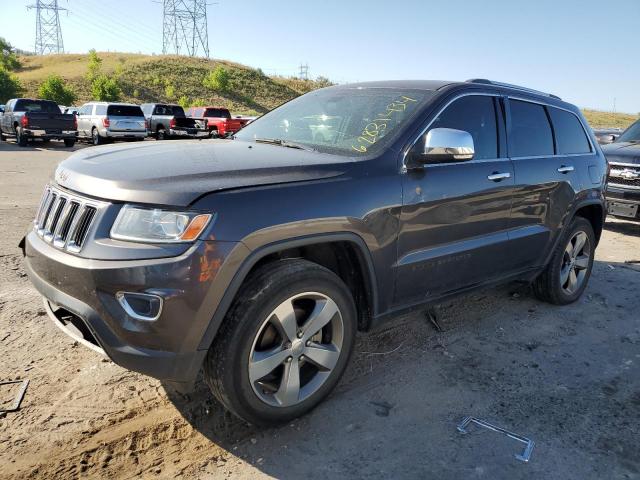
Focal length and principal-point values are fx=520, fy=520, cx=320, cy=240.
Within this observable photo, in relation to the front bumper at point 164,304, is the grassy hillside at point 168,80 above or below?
above

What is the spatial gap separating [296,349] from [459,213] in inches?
56.7

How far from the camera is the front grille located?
7.87 ft

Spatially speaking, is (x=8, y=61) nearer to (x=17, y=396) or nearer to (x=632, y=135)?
(x=632, y=135)

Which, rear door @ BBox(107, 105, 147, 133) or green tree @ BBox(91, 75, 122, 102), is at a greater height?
green tree @ BBox(91, 75, 122, 102)

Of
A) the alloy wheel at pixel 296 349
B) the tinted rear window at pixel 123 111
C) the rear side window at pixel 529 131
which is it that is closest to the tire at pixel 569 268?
the rear side window at pixel 529 131

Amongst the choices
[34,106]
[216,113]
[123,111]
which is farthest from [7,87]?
[123,111]

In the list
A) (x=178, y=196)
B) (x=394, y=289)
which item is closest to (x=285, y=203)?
(x=178, y=196)

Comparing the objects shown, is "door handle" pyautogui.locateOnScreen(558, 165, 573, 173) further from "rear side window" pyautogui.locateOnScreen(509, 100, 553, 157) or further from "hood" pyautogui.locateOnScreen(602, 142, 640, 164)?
"hood" pyautogui.locateOnScreen(602, 142, 640, 164)

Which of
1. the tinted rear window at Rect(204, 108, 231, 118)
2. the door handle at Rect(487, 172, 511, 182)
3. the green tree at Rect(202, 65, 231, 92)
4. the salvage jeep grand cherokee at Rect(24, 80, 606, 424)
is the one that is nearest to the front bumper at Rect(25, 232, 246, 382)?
the salvage jeep grand cherokee at Rect(24, 80, 606, 424)

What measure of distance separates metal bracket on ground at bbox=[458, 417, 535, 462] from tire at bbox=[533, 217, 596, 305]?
2.18 meters

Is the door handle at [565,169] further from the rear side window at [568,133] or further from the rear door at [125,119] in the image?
the rear door at [125,119]

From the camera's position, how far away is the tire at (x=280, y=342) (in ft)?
7.97

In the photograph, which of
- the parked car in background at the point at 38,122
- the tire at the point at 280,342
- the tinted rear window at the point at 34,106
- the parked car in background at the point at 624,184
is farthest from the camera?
the tinted rear window at the point at 34,106

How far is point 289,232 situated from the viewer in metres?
2.52
